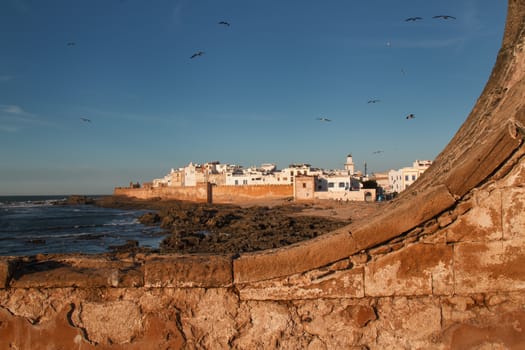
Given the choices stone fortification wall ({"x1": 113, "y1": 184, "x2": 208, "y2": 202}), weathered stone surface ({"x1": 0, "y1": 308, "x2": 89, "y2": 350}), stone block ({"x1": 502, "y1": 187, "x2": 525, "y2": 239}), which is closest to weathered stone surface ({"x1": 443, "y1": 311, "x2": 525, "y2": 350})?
stone block ({"x1": 502, "y1": 187, "x2": 525, "y2": 239})

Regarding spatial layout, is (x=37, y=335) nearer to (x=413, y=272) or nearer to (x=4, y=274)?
(x=4, y=274)

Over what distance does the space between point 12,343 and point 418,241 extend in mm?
2412

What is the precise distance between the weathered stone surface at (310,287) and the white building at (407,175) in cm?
4903

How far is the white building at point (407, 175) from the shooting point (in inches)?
2014

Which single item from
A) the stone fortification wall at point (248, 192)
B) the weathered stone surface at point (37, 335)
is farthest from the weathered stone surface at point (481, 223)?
the stone fortification wall at point (248, 192)

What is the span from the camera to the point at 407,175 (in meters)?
51.6

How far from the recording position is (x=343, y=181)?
56.5m

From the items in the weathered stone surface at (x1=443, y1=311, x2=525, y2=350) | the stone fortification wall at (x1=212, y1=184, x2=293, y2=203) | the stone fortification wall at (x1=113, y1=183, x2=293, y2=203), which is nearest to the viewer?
the weathered stone surface at (x1=443, y1=311, x2=525, y2=350)

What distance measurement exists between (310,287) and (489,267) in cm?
103

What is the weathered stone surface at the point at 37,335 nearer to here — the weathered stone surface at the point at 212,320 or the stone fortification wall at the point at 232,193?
the weathered stone surface at the point at 212,320

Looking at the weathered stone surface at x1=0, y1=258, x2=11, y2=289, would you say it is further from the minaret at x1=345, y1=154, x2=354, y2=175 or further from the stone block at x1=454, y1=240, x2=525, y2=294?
the minaret at x1=345, y1=154, x2=354, y2=175

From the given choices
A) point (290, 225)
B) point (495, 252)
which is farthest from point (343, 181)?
point (495, 252)

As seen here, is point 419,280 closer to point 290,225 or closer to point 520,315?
point 520,315

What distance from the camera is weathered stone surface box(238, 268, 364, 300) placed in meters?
2.32
